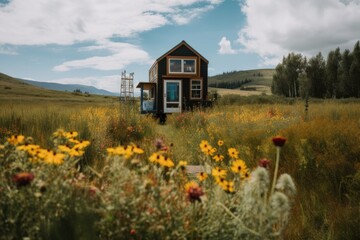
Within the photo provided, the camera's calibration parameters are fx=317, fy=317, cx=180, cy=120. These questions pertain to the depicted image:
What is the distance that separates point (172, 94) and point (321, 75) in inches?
1709

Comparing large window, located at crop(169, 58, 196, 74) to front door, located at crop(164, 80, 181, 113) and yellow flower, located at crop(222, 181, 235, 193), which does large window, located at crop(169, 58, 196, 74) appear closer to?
front door, located at crop(164, 80, 181, 113)

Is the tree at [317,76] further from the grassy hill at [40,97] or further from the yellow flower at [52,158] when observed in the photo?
the yellow flower at [52,158]

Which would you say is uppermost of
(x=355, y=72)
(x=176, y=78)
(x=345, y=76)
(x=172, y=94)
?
(x=355, y=72)

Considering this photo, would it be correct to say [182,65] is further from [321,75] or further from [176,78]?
[321,75]

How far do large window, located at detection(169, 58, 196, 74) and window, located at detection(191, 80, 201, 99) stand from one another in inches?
31.7

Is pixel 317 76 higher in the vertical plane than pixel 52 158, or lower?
higher

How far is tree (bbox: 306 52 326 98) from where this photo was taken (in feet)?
190

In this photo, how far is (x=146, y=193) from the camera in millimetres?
2115

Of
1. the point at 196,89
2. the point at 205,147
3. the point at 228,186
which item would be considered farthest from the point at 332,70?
the point at 228,186

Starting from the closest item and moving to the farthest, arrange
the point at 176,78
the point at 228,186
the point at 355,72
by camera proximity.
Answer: the point at 228,186 → the point at 176,78 → the point at 355,72

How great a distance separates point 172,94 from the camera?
24219 mm

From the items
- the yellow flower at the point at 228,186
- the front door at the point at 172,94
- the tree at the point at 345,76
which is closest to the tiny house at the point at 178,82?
the front door at the point at 172,94

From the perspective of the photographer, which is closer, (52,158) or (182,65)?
(52,158)

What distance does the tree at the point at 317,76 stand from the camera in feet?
190
